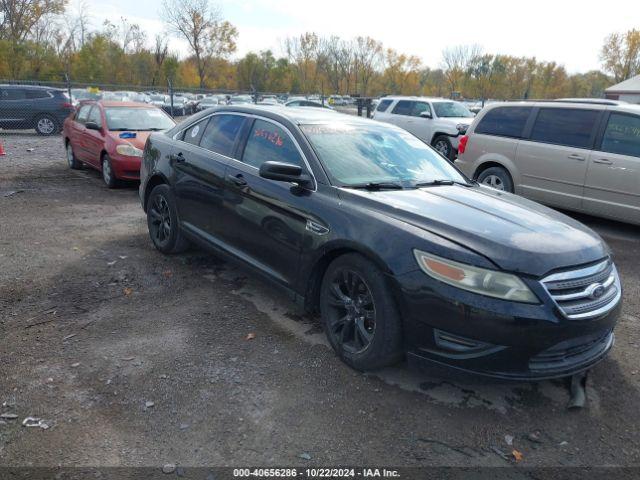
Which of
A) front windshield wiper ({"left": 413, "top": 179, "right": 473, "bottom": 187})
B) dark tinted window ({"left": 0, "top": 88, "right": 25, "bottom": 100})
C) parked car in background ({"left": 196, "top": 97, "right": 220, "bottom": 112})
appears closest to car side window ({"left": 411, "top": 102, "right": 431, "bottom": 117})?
front windshield wiper ({"left": 413, "top": 179, "right": 473, "bottom": 187})

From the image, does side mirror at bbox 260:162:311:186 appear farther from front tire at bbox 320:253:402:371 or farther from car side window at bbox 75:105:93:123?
car side window at bbox 75:105:93:123

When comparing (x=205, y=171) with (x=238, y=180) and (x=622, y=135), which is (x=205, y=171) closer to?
(x=238, y=180)

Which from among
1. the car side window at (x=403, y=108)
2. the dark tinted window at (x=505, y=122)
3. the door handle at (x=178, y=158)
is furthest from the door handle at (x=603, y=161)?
the car side window at (x=403, y=108)

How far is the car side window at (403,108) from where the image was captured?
15.3 meters

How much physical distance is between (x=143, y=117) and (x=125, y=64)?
2325 inches

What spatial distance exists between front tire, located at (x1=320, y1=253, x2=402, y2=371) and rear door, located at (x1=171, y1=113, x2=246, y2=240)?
4.77ft

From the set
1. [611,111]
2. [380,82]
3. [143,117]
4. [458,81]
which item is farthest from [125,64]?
[611,111]

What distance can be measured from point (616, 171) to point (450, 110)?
343 inches

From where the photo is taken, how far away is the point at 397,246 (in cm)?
300

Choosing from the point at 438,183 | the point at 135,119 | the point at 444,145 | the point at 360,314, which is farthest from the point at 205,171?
the point at 444,145

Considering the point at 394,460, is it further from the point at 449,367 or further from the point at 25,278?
the point at 25,278

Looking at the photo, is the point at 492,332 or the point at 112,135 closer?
the point at 492,332

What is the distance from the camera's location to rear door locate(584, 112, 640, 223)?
6.63 metres

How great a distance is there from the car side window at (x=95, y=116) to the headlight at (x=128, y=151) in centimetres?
114
